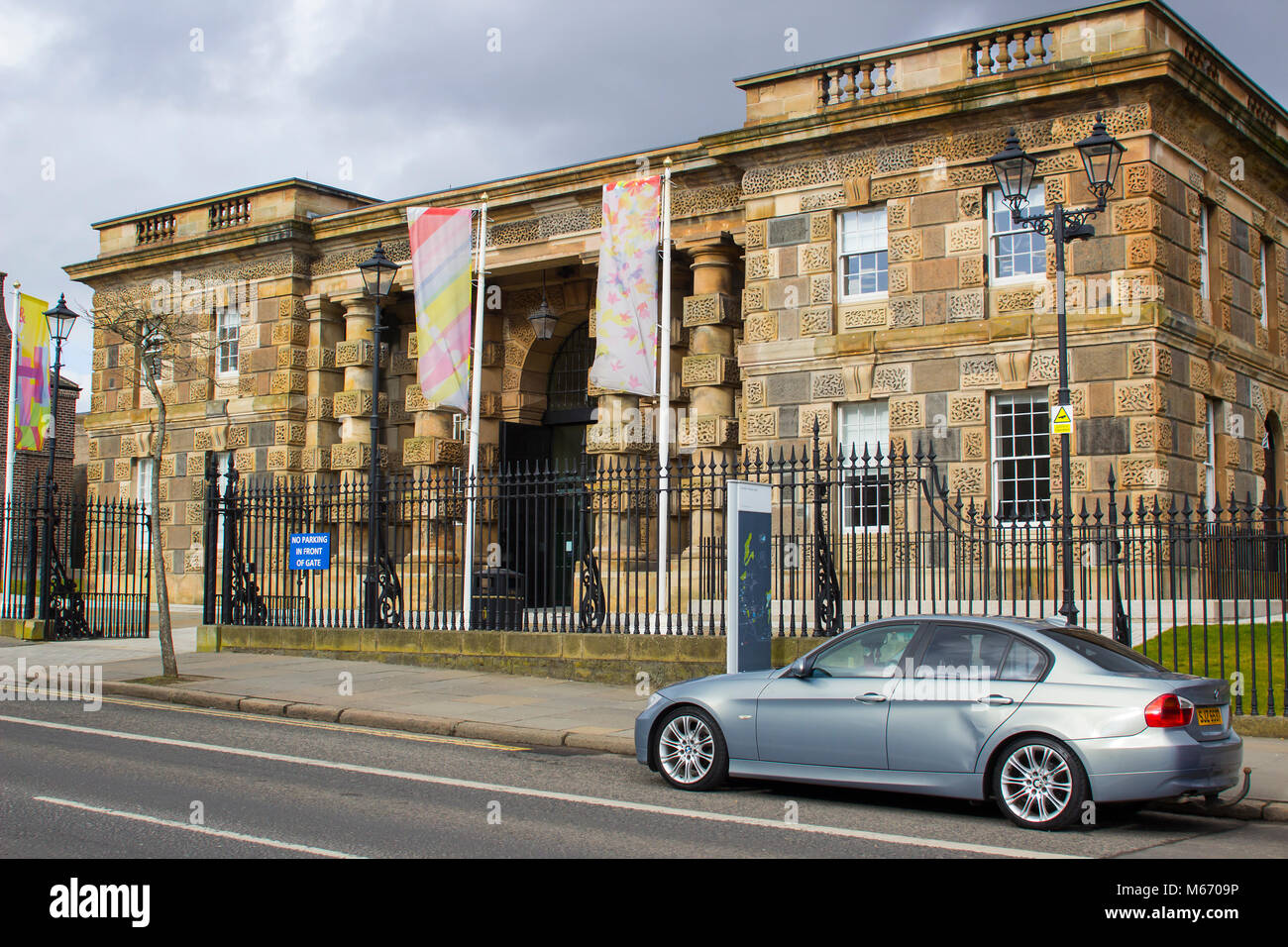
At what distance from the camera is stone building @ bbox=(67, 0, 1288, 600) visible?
1998 cm

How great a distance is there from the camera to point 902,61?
22.0 m

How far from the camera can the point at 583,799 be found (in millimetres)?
9773

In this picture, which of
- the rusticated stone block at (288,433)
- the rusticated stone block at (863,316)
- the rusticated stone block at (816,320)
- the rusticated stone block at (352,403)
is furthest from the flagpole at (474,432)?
the rusticated stone block at (863,316)

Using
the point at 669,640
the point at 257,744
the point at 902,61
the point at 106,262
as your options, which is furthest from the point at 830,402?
the point at 106,262

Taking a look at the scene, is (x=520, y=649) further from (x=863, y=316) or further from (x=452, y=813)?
(x=452, y=813)

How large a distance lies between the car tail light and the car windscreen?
573 millimetres

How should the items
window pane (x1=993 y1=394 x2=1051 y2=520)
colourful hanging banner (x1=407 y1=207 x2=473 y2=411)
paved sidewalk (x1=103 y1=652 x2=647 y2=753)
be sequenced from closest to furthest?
paved sidewalk (x1=103 y1=652 x2=647 y2=753) → window pane (x1=993 y1=394 x2=1051 y2=520) → colourful hanging banner (x1=407 y1=207 x2=473 y2=411)

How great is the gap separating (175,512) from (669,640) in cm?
1965

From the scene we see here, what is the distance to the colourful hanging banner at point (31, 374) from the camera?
31.5m

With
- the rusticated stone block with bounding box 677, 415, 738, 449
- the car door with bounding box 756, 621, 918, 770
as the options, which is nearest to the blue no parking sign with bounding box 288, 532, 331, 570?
the rusticated stone block with bounding box 677, 415, 738, 449

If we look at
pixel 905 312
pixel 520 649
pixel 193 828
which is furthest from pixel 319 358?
pixel 193 828

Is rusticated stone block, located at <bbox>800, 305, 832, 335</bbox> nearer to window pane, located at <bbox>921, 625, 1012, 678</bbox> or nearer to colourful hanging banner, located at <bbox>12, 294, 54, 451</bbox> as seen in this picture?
window pane, located at <bbox>921, 625, 1012, 678</bbox>

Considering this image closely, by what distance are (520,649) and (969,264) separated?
9.78 m
